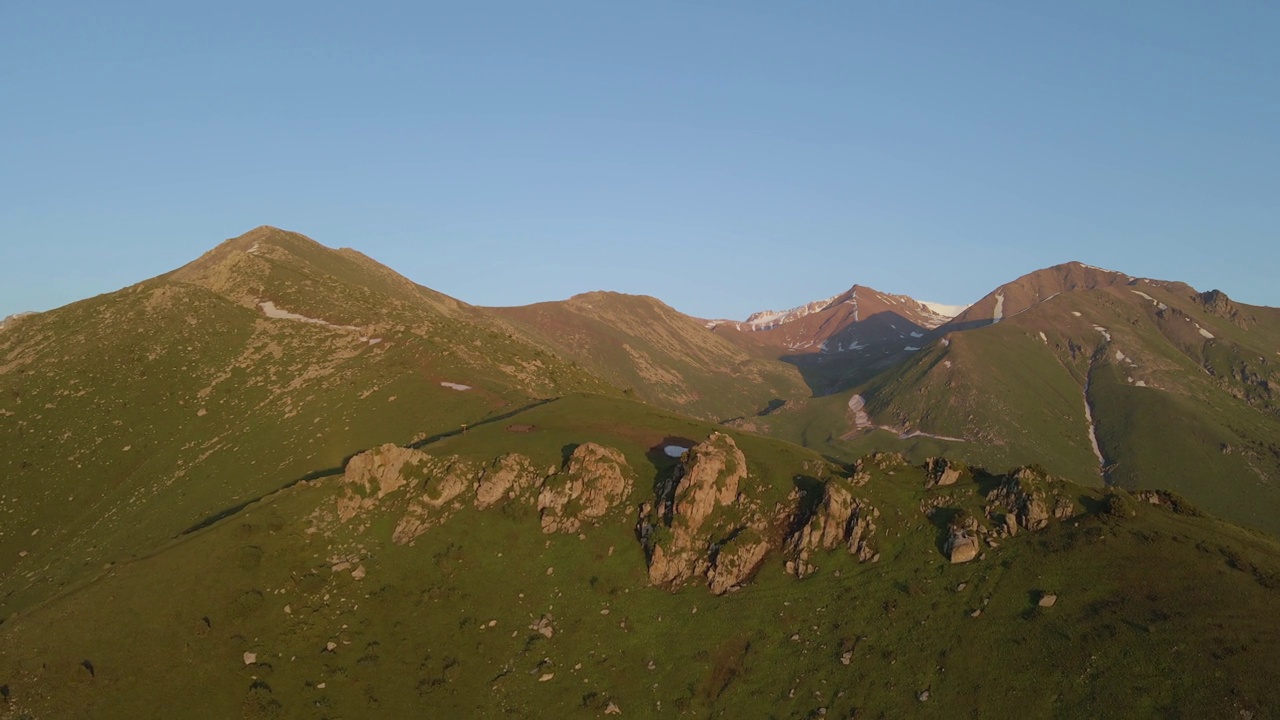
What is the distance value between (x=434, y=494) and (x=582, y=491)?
1442 cm

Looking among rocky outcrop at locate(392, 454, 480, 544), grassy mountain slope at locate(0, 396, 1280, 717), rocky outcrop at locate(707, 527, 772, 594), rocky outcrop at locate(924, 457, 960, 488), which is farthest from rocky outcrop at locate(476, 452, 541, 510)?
rocky outcrop at locate(924, 457, 960, 488)

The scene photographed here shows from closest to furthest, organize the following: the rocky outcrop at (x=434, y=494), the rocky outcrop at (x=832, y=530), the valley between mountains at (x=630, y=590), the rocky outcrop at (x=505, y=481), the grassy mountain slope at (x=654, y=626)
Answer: the grassy mountain slope at (x=654, y=626) < the valley between mountains at (x=630, y=590) < the rocky outcrop at (x=832, y=530) < the rocky outcrop at (x=434, y=494) < the rocky outcrop at (x=505, y=481)

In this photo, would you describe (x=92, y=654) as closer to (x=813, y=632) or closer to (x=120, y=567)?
(x=120, y=567)

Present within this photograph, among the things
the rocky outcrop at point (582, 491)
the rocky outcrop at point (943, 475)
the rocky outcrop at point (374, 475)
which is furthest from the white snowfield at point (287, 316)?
the rocky outcrop at point (943, 475)

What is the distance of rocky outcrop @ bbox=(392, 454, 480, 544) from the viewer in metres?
69.7

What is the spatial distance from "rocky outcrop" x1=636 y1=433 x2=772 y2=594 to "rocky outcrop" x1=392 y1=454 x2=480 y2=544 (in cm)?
1831

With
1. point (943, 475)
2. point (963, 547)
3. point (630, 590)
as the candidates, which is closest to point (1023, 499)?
point (963, 547)

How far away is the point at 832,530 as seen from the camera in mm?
62000

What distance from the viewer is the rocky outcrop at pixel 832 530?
199ft

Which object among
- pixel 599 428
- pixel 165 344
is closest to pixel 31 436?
pixel 165 344

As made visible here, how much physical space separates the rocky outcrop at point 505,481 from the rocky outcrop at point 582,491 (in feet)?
6.56

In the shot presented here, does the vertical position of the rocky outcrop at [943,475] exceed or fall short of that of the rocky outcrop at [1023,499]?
it exceeds it

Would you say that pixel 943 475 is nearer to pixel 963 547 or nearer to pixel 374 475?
pixel 963 547

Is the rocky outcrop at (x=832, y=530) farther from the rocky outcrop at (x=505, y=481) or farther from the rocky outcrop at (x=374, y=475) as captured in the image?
the rocky outcrop at (x=374, y=475)
